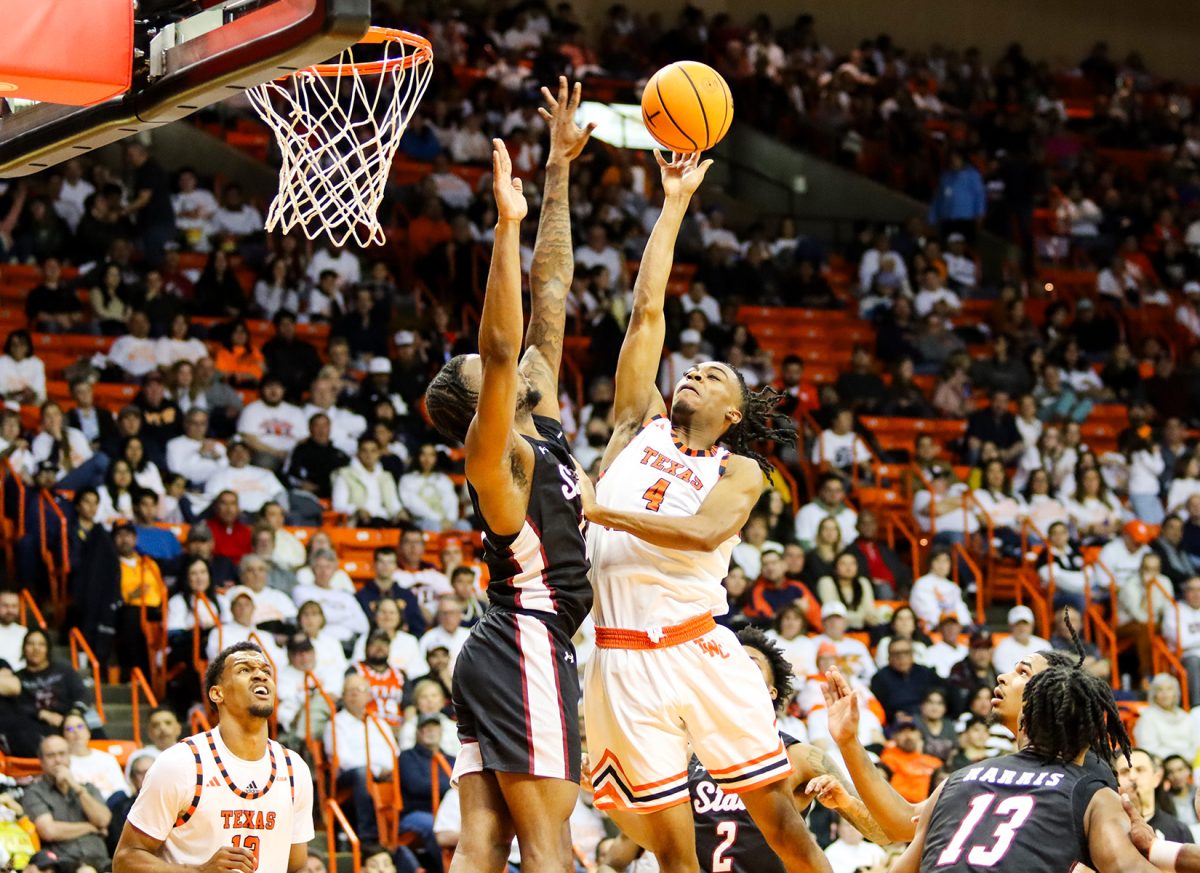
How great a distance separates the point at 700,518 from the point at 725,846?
4.72ft

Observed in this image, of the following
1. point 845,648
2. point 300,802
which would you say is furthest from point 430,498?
point 300,802

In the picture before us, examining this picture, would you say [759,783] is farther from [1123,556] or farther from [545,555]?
[1123,556]

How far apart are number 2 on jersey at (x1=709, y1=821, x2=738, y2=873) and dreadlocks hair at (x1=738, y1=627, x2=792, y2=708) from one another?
23.2 inches

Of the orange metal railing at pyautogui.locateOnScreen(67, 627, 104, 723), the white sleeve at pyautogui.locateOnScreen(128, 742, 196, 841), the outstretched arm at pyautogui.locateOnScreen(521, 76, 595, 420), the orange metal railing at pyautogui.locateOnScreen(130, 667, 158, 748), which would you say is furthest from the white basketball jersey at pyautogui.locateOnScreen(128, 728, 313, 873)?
the orange metal railing at pyautogui.locateOnScreen(67, 627, 104, 723)

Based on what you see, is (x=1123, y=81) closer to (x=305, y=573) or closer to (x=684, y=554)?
(x=305, y=573)

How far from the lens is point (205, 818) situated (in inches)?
246

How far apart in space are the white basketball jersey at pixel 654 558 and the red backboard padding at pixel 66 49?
2.04 meters

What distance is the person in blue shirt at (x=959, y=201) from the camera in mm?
19781

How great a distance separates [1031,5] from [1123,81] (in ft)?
5.73

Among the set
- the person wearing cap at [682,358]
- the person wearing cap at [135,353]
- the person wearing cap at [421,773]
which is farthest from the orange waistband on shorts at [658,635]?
the person wearing cap at [682,358]

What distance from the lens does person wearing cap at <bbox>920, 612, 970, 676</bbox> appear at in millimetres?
12484

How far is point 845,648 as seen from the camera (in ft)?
40.0

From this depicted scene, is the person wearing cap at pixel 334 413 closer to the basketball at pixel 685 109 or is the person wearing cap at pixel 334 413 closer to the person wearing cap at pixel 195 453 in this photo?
the person wearing cap at pixel 195 453

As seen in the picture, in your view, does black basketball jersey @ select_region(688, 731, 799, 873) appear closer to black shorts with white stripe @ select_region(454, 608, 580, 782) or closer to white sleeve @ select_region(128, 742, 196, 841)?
black shorts with white stripe @ select_region(454, 608, 580, 782)
